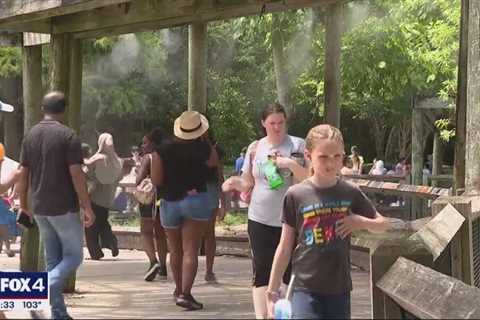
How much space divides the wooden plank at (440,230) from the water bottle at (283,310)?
83cm

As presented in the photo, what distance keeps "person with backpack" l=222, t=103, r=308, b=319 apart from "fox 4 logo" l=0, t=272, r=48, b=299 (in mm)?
1544

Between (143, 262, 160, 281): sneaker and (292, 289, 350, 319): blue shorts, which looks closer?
(292, 289, 350, 319): blue shorts

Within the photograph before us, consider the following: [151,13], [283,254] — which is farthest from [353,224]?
[151,13]

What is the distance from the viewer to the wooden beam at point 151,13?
848 centimetres

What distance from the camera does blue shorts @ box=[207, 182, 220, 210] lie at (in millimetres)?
7677

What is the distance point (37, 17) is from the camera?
7.93 metres

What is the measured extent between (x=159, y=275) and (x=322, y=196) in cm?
576

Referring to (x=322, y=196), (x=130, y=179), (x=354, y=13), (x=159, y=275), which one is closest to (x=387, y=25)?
(x=354, y=13)

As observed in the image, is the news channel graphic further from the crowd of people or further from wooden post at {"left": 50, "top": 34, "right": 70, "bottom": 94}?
wooden post at {"left": 50, "top": 34, "right": 70, "bottom": 94}

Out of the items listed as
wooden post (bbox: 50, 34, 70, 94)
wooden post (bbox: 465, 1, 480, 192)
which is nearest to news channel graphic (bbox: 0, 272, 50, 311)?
wooden post (bbox: 50, 34, 70, 94)

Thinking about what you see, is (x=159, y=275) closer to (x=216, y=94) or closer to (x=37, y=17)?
(x=37, y=17)

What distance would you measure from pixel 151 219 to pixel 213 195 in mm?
2115

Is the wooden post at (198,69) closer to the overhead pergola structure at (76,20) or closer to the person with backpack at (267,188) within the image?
the overhead pergola structure at (76,20)

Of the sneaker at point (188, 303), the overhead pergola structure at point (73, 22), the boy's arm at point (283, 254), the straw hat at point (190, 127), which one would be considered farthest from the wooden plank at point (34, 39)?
the boy's arm at point (283, 254)
